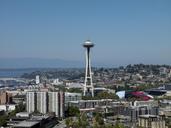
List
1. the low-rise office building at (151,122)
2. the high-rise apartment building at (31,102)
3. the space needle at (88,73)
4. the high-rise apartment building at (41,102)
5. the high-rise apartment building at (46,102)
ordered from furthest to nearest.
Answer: the space needle at (88,73) → the high-rise apartment building at (31,102) → the high-rise apartment building at (41,102) → the high-rise apartment building at (46,102) → the low-rise office building at (151,122)

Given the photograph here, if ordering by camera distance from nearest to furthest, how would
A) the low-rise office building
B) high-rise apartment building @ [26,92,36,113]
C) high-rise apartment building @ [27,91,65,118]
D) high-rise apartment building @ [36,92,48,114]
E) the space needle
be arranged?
the low-rise office building → high-rise apartment building @ [27,91,65,118] → high-rise apartment building @ [36,92,48,114] → high-rise apartment building @ [26,92,36,113] → the space needle

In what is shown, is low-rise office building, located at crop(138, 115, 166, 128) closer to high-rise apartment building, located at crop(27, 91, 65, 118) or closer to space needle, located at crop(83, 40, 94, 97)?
high-rise apartment building, located at crop(27, 91, 65, 118)

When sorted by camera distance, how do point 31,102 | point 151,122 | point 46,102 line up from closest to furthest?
point 151,122
point 46,102
point 31,102

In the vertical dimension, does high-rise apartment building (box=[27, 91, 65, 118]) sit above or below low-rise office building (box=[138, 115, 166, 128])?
above

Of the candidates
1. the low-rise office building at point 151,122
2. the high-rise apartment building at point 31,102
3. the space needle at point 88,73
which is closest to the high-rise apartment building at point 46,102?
the high-rise apartment building at point 31,102

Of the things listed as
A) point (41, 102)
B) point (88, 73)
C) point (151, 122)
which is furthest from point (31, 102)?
point (88, 73)

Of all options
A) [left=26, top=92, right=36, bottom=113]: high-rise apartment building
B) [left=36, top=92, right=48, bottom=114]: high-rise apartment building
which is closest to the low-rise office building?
[left=36, top=92, right=48, bottom=114]: high-rise apartment building

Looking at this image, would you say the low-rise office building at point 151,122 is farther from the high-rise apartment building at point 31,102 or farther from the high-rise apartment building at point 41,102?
the high-rise apartment building at point 31,102

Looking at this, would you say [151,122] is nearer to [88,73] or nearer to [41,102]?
[41,102]

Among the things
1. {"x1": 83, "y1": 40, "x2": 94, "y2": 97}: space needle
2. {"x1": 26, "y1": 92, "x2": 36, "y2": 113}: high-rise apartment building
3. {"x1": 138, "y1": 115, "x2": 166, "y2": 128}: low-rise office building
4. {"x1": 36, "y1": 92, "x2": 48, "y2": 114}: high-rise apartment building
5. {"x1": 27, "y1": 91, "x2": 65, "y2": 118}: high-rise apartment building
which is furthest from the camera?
{"x1": 83, "y1": 40, "x2": 94, "y2": 97}: space needle

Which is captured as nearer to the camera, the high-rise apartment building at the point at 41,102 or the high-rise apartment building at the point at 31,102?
the high-rise apartment building at the point at 41,102

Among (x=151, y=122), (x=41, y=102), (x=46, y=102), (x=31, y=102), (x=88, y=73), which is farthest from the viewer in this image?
(x=88, y=73)

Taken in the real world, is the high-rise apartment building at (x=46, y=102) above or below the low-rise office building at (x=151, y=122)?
above
